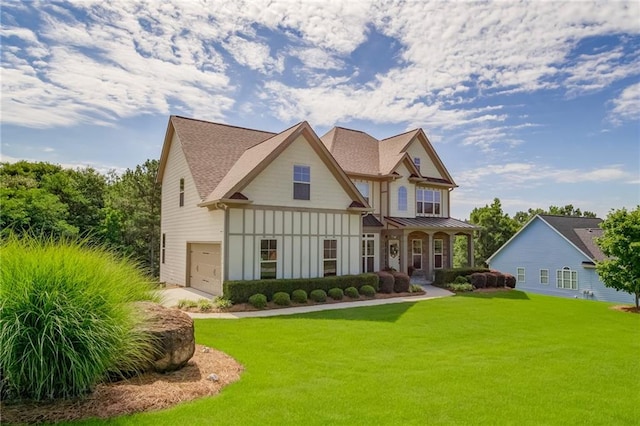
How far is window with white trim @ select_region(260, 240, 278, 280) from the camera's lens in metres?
15.4

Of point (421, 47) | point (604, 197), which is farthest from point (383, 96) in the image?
point (604, 197)

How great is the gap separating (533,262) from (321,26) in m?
29.2

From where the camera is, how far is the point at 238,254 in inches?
582

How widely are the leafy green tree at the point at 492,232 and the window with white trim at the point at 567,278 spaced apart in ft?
47.9

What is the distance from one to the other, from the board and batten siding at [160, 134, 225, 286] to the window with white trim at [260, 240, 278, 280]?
166 cm

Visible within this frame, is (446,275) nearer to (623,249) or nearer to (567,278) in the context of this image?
(623,249)

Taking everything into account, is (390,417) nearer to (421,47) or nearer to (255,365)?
(255,365)

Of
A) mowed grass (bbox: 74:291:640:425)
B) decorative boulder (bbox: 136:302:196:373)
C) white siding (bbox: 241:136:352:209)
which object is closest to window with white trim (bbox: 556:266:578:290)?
mowed grass (bbox: 74:291:640:425)

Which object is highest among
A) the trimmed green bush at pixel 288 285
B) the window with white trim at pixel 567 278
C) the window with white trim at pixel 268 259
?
the window with white trim at pixel 268 259

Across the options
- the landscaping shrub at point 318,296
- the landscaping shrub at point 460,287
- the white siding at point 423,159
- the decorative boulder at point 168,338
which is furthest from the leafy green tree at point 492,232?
the decorative boulder at point 168,338

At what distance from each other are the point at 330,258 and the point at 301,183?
370cm

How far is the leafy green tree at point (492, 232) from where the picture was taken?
44094 mm

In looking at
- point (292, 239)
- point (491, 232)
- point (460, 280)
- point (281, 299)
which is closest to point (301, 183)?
Result: point (292, 239)

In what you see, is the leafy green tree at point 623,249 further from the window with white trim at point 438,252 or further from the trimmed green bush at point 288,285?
the trimmed green bush at point 288,285
